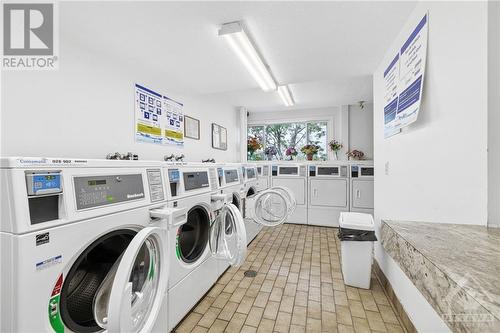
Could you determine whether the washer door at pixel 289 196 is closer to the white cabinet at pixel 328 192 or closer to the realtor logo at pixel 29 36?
the white cabinet at pixel 328 192

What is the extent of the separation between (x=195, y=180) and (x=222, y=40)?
1214mm

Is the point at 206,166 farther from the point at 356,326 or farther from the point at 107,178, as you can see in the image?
the point at 356,326

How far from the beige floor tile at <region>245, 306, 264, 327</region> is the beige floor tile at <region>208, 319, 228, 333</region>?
0.57ft

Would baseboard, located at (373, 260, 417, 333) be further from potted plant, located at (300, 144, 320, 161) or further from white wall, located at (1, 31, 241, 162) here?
white wall, located at (1, 31, 241, 162)

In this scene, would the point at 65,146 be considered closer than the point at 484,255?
No

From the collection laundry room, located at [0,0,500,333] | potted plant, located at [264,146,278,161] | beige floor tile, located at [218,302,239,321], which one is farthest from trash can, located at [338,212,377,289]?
potted plant, located at [264,146,278,161]

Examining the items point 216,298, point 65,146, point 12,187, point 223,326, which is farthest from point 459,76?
point 65,146

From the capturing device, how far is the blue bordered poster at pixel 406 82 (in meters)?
1.31

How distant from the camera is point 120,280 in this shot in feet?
2.61

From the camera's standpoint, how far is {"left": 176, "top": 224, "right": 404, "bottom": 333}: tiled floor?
1524 millimetres

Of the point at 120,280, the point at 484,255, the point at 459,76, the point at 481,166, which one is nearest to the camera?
the point at 484,255

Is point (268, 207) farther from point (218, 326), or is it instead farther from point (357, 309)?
point (218, 326)

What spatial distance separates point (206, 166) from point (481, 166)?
1.71 meters

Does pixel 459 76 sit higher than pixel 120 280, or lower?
higher
